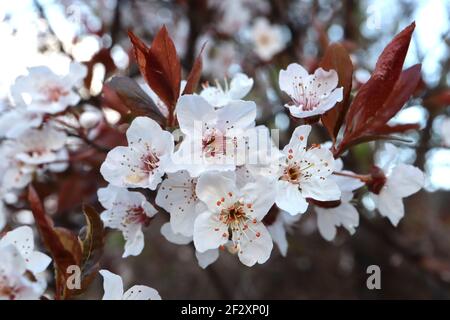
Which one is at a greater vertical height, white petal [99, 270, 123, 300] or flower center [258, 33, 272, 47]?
flower center [258, 33, 272, 47]

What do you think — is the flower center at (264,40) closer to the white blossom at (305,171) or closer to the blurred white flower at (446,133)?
the blurred white flower at (446,133)

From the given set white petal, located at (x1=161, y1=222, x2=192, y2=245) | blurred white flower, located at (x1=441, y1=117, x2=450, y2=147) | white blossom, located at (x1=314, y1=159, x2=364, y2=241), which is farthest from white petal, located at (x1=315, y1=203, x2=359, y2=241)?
blurred white flower, located at (x1=441, y1=117, x2=450, y2=147)

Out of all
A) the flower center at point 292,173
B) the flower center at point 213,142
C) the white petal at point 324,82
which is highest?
the white petal at point 324,82

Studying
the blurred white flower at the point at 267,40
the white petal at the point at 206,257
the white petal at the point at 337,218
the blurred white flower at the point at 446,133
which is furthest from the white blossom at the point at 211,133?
the blurred white flower at the point at 267,40

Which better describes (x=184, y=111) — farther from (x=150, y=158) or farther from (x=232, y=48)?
(x=232, y=48)

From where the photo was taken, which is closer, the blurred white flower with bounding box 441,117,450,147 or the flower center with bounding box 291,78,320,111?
the flower center with bounding box 291,78,320,111

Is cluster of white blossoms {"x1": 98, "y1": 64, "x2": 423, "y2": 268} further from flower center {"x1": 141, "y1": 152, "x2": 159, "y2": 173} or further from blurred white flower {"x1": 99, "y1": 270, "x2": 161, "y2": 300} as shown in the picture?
blurred white flower {"x1": 99, "y1": 270, "x2": 161, "y2": 300}

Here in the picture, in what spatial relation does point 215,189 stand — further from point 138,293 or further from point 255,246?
point 138,293
